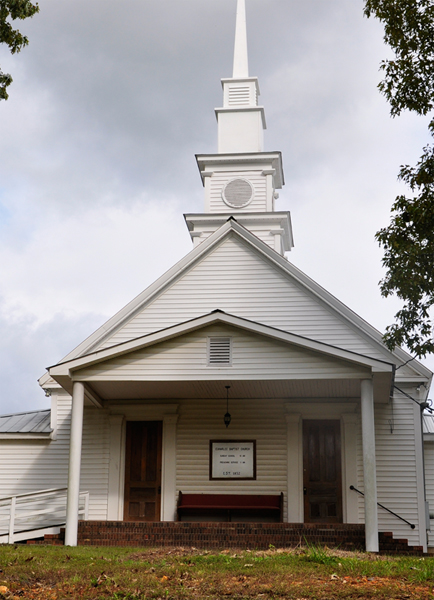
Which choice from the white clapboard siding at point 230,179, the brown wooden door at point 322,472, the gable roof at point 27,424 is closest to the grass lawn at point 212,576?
the brown wooden door at point 322,472

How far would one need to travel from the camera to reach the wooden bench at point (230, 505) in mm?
16172

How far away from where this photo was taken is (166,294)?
18.0 m

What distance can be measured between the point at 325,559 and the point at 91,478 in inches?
350

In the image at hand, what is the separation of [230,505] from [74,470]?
399 centimetres

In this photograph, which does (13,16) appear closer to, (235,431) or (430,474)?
(235,431)

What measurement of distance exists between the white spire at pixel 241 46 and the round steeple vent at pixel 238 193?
4153mm

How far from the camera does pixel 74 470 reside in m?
14.0

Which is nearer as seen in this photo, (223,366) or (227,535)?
(227,535)

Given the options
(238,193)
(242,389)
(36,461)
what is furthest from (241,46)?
(36,461)

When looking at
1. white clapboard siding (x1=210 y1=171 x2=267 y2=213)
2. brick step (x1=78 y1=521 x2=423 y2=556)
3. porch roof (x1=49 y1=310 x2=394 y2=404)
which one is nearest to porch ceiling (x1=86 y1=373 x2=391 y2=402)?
porch roof (x1=49 y1=310 x2=394 y2=404)

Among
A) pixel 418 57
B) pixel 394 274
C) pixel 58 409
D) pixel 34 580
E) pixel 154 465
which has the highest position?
pixel 418 57

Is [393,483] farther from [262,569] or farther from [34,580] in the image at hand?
[34,580]

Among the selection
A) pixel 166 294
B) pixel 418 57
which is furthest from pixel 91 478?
pixel 418 57

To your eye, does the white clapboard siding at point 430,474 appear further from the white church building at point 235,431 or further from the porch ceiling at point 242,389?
the porch ceiling at point 242,389
